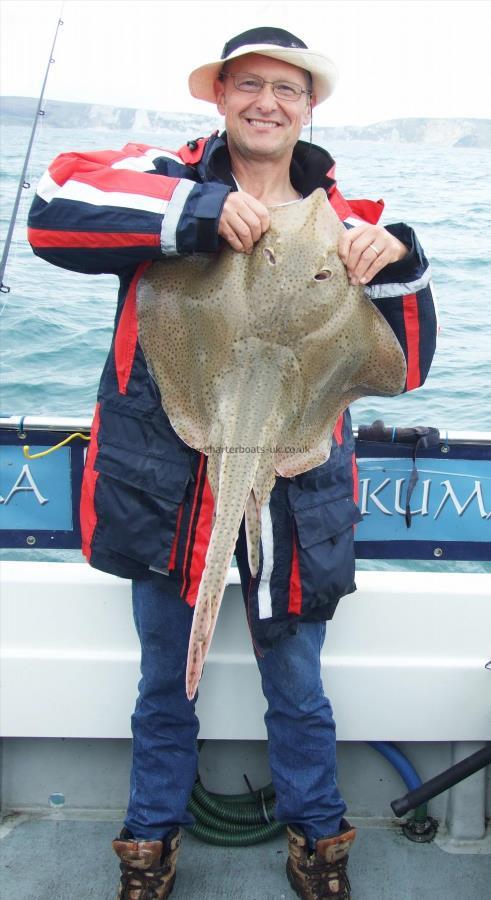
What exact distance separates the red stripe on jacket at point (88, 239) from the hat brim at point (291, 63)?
53cm

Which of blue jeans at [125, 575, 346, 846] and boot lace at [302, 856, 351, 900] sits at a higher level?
blue jeans at [125, 575, 346, 846]

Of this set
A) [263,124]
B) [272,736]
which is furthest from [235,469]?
[272,736]

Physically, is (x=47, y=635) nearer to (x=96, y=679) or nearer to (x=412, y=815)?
(x=96, y=679)

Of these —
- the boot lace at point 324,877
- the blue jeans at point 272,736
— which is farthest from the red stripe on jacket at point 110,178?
the boot lace at point 324,877

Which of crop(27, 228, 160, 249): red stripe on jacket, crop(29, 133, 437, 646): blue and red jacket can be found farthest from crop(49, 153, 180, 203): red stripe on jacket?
crop(27, 228, 160, 249): red stripe on jacket

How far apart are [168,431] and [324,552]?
516 millimetres

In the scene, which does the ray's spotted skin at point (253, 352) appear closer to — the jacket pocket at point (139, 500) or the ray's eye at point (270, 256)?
the ray's eye at point (270, 256)

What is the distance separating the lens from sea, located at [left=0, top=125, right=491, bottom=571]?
7379 millimetres

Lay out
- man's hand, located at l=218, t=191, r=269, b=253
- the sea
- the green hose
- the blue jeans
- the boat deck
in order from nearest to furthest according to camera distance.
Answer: man's hand, located at l=218, t=191, r=269, b=253, the blue jeans, the boat deck, the green hose, the sea

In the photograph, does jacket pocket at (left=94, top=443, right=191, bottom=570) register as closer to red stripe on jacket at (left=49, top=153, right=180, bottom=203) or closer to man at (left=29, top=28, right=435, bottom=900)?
man at (left=29, top=28, right=435, bottom=900)

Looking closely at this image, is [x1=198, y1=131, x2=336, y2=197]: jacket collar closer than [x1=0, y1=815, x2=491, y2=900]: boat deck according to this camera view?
Yes

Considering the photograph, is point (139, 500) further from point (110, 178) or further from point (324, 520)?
point (110, 178)

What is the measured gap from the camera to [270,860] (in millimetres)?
2723

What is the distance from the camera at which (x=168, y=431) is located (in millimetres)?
2121
